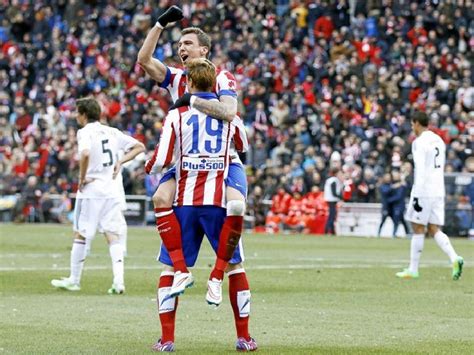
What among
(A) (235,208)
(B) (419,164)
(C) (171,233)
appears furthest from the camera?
(B) (419,164)

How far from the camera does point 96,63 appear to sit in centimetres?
4625

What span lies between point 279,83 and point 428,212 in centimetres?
2150

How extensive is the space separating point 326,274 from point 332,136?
58.5 feet

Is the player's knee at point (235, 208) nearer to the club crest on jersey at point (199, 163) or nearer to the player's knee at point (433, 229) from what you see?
the club crest on jersey at point (199, 163)

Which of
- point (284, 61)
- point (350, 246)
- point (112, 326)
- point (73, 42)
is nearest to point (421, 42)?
point (284, 61)

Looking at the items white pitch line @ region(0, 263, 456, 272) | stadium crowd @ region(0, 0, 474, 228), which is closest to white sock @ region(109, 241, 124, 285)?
white pitch line @ region(0, 263, 456, 272)

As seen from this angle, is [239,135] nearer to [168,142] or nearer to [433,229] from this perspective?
[168,142]

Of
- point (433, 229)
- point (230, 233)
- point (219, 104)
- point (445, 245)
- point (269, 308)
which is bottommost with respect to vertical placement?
point (269, 308)

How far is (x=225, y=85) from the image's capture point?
10438 millimetres

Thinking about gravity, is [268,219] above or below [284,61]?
below

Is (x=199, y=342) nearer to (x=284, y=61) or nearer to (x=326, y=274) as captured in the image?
(x=326, y=274)

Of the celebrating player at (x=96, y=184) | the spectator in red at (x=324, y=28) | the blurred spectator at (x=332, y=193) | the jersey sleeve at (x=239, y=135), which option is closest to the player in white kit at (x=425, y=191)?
the celebrating player at (x=96, y=184)

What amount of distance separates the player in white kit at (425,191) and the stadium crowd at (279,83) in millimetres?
14161

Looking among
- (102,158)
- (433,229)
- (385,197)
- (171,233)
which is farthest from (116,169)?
(385,197)
